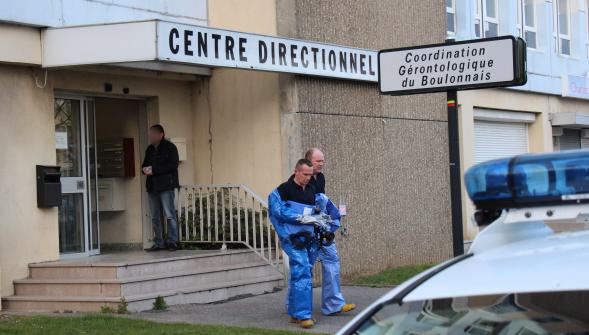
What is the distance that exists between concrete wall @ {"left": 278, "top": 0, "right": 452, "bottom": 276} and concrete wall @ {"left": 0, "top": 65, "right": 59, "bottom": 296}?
3.28 metres

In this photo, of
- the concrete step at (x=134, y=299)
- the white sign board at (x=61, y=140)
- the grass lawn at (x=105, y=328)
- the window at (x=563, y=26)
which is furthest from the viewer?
the window at (x=563, y=26)

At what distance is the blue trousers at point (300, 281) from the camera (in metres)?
9.19

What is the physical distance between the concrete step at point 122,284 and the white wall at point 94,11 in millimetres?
3002

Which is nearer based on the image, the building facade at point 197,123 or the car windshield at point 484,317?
the car windshield at point 484,317

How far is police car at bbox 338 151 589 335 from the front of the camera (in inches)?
116

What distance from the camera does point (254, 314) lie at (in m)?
10.3

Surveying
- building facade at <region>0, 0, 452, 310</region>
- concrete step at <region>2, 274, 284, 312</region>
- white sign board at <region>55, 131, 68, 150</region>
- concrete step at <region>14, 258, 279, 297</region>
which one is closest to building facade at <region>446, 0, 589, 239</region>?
building facade at <region>0, 0, 452, 310</region>

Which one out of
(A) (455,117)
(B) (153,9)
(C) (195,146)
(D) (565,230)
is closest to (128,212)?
(C) (195,146)

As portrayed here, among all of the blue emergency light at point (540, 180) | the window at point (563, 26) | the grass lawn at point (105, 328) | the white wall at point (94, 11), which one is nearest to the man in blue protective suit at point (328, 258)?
the grass lawn at point (105, 328)

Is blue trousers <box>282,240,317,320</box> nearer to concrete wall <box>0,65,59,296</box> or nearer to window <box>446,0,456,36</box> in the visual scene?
concrete wall <box>0,65,59,296</box>

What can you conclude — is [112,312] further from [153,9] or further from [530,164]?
[530,164]

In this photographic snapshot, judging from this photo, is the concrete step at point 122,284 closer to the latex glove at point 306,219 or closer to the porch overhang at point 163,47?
the latex glove at point 306,219

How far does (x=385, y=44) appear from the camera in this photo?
48.8 ft

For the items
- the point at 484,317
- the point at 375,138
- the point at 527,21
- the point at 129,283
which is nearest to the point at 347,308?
the point at 129,283
